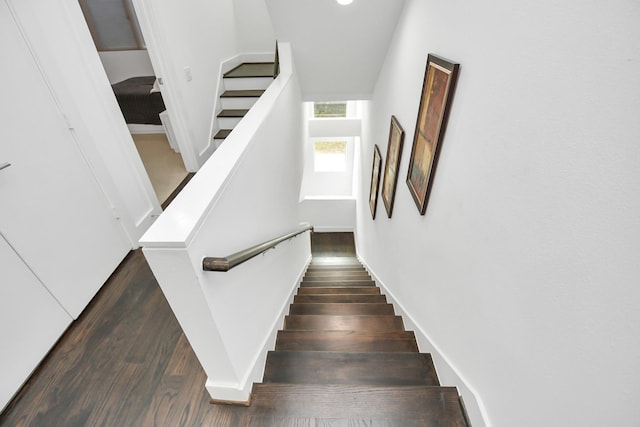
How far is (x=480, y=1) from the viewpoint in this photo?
93cm

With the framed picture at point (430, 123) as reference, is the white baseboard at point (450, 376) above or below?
below

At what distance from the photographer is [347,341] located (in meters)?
1.89

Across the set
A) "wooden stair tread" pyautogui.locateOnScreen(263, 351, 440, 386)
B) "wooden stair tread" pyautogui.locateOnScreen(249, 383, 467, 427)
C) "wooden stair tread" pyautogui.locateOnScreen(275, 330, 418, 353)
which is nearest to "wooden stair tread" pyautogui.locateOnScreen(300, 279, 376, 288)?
"wooden stair tread" pyautogui.locateOnScreen(275, 330, 418, 353)

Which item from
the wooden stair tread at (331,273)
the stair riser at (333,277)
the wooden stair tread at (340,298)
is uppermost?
the wooden stair tread at (340,298)

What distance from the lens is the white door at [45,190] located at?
151 cm

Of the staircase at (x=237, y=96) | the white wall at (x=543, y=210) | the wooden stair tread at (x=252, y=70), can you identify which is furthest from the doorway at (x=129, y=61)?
the white wall at (x=543, y=210)

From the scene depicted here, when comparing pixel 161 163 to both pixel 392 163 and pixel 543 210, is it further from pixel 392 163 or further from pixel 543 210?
pixel 543 210

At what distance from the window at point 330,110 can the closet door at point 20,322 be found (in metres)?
4.98

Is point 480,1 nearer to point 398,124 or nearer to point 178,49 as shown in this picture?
point 398,124

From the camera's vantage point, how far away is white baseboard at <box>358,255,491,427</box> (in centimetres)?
104

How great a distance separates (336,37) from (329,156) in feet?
14.9

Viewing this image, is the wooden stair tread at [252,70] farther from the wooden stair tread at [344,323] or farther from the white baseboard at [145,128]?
the wooden stair tread at [344,323]

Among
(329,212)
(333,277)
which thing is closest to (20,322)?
(333,277)

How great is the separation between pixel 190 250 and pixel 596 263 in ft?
3.19
